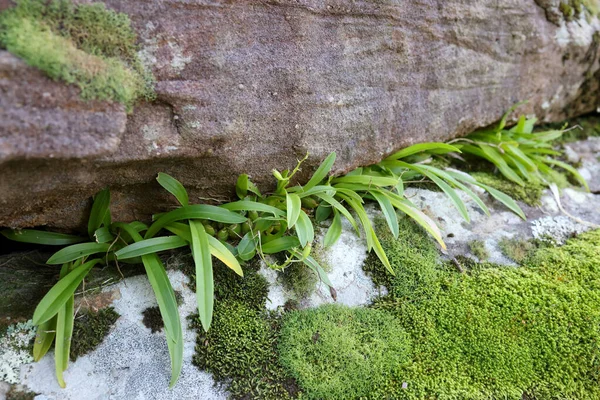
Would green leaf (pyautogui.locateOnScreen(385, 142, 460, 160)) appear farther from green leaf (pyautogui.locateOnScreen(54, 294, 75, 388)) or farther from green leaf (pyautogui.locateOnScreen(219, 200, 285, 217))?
green leaf (pyautogui.locateOnScreen(54, 294, 75, 388))

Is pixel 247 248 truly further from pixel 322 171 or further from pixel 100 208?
pixel 100 208

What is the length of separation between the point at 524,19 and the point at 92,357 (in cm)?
335

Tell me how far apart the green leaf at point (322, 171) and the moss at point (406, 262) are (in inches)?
17.6

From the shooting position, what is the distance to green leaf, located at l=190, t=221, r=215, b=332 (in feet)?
5.96

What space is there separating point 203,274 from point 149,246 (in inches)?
11.9

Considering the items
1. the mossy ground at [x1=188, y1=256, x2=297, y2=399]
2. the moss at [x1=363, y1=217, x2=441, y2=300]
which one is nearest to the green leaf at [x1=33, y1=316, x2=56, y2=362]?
the mossy ground at [x1=188, y1=256, x2=297, y2=399]

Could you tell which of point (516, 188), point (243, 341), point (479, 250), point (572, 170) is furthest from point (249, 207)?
point (572, 170)

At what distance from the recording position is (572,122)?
4.04 meters

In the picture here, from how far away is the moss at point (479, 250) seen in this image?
2.47 metres

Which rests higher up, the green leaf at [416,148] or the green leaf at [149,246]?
the green leaf at [416,148]

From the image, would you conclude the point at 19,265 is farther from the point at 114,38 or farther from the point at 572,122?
the point at 572,122

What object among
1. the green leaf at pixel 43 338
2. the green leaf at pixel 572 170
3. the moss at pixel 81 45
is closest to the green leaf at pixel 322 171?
the moss at pixel 81 45

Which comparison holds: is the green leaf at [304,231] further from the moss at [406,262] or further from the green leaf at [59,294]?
the green leaf at [59,294]

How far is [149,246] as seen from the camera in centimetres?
201
